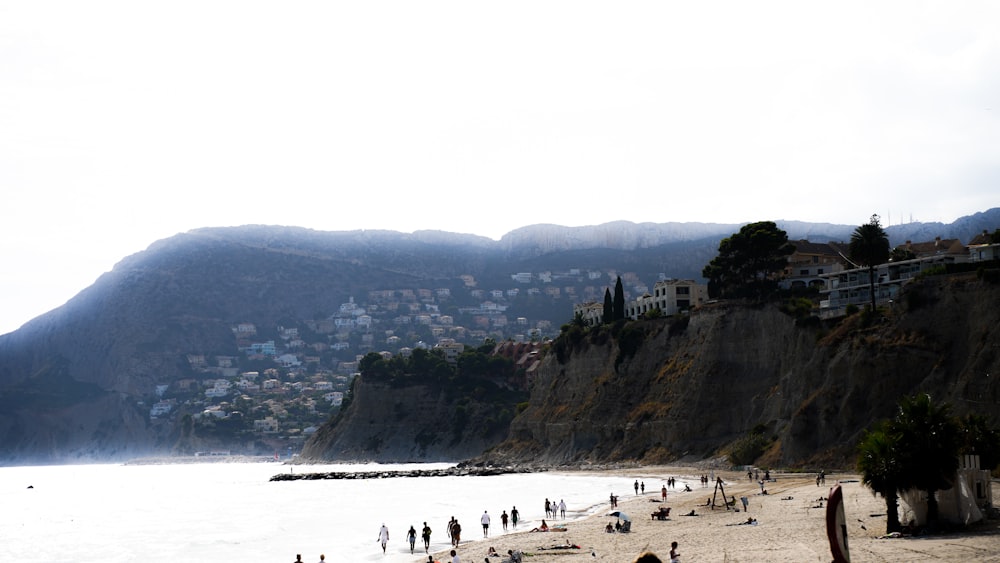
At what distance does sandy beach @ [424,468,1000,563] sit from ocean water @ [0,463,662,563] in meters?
5.09

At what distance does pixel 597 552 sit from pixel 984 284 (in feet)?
143

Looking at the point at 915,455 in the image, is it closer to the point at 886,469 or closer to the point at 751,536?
the point at 886,469

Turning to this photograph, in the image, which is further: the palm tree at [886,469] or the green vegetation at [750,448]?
the green vegetation at [750,448]

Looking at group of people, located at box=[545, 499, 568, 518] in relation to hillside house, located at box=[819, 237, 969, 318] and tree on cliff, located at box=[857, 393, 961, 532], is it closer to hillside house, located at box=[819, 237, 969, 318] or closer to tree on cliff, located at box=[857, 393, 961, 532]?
tree on cliff, located at box=[857, 393, 961, 532]

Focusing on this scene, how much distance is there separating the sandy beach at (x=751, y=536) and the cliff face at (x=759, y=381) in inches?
392

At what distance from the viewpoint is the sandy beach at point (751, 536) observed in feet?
91.5

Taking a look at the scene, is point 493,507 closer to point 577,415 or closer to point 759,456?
point 759,456

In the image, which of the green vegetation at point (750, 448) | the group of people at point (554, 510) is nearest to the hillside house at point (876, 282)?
the green vegetation at point (750, 448)

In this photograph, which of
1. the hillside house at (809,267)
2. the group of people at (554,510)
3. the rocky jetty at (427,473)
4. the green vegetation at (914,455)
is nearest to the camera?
the green vegetation at (914,455)

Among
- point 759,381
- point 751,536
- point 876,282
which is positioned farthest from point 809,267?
point 751,536

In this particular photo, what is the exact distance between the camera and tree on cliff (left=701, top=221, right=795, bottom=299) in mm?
95500

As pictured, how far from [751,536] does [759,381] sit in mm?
52920

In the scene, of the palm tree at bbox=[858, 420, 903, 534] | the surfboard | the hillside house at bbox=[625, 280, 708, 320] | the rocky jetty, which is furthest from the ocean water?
the surfboard

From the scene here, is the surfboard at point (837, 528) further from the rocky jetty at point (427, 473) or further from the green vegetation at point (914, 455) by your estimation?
the rocky jetty at point (427, 473)
